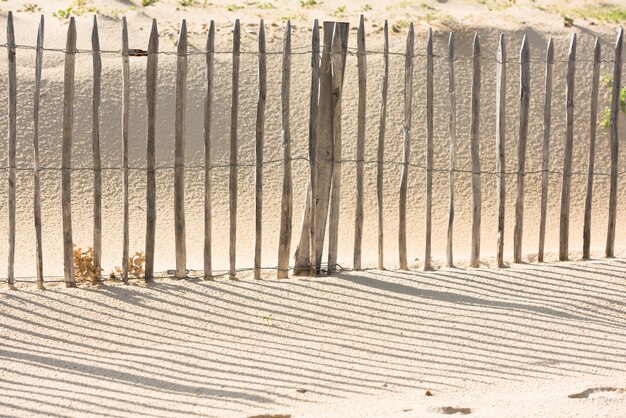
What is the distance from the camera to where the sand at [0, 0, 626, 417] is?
6.26 meters

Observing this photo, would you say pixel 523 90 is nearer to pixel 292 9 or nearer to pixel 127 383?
pixel 127 383

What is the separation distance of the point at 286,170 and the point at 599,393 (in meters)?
3.26

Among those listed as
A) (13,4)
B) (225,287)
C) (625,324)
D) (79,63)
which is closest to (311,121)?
(225,287)

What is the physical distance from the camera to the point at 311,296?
26.9 feet

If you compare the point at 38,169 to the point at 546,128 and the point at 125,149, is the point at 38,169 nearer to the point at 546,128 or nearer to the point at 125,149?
the point at 125,149

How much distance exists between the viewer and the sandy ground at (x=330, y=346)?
6070 mm

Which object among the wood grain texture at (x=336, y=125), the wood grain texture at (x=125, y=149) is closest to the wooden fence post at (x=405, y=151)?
the wood grain texture at (x=336, y=125)

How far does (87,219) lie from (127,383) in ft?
17.6

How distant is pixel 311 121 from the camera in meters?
8.73

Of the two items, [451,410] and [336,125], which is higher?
[336,125]

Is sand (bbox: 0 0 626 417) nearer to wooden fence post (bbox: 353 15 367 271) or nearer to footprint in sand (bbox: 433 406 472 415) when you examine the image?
footprint in sand (bbox: 433 406 472 415)

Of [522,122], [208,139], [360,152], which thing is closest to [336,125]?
[360,152]

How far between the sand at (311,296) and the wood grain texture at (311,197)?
336 mm

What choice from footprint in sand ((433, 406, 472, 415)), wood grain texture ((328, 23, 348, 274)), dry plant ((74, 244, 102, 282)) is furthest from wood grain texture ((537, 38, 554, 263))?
dry plant ((74, 244, 102, 282))
